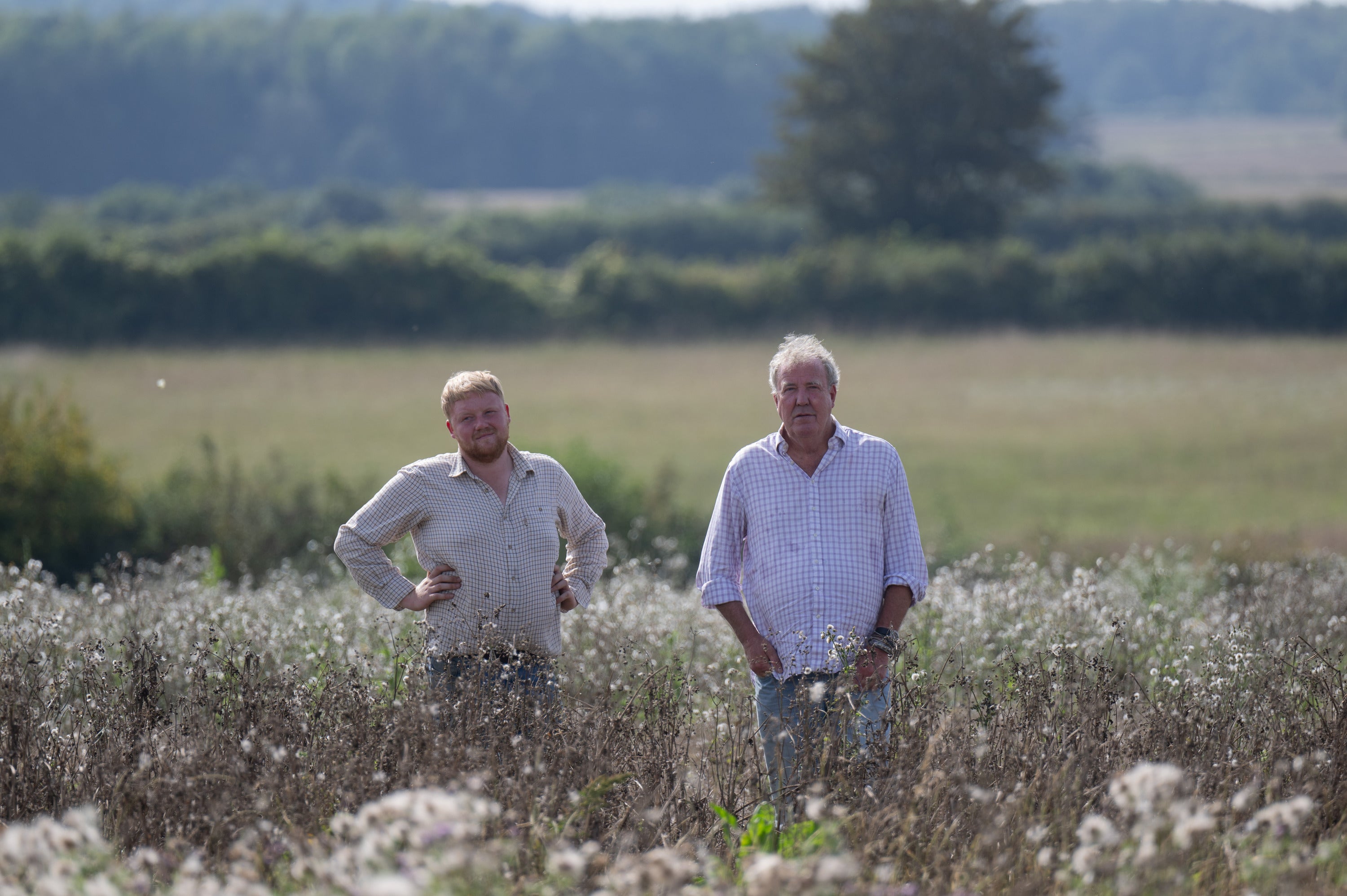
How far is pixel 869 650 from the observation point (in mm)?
4105

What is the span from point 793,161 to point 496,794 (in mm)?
45442

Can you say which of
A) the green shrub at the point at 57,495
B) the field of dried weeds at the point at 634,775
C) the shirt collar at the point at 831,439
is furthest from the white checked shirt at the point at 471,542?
the green shrub at the point at 57,495

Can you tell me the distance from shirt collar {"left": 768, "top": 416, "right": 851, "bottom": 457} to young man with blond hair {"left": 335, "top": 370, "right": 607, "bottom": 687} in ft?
2.22

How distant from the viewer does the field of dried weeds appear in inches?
106

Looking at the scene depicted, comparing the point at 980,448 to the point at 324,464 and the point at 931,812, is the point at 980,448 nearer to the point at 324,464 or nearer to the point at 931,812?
the point at 324,464

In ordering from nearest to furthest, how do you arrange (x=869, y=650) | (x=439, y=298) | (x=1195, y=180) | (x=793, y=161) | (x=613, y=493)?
(x=869, y=650), (x=613, y=493), (x=439, y=298), (x=793, y=161), (x=1195, y=180)

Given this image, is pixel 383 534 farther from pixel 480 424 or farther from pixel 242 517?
pixel 242 517

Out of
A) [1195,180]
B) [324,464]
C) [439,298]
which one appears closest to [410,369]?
[439,298]

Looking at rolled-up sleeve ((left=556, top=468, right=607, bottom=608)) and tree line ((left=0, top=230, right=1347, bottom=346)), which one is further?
tree line ((left=0, top=230, right=1347, bottom=346))

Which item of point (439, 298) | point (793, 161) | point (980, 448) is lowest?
point (980, 448)

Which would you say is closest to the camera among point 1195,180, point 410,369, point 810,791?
point 810,791

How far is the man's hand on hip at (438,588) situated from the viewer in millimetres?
4309

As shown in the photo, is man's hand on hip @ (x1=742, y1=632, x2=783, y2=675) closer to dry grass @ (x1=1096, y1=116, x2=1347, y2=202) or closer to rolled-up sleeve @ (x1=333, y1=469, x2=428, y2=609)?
rolled-up sleeve @ (x1=333, y1=469, x2=428, y2=609)

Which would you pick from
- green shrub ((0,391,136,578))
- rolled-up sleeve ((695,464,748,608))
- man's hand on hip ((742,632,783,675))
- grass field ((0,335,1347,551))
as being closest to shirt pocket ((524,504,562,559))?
rolled-up sleeve ((695,464,748,608))
